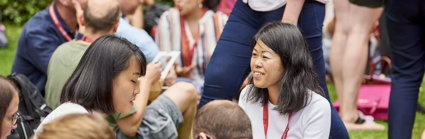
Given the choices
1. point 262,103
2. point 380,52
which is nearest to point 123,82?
point 262,103

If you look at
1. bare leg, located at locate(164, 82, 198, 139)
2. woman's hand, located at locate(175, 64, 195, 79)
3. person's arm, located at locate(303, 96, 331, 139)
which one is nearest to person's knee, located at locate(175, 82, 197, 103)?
bare leg, located at locate(164, 82, 198, 139)

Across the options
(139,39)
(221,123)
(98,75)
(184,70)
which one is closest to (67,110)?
(98,75)

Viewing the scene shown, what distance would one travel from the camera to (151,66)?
406 centimetres

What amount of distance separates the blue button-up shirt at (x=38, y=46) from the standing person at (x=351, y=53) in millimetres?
1902

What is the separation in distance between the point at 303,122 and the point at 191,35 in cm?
273

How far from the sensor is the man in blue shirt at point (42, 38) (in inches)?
182

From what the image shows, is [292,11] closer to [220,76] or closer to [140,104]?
[220,76]

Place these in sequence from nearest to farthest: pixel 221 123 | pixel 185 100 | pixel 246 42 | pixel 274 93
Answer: pixel 221 123 < pixel 274 93 < pixel 246 42 < pixel 185 100

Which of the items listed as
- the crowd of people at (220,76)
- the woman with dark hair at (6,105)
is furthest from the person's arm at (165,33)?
the woman with dark hair at (6,105)

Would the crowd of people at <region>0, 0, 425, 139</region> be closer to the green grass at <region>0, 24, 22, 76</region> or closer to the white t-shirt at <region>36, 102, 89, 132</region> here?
the white t-shirt at <region>36, 102, 89, 132</region>

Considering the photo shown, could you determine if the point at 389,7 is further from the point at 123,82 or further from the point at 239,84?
the point at 123,82

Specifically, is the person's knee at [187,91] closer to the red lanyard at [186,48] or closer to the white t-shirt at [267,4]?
the white t-shirt at [267,4]

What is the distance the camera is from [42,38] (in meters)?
4.66

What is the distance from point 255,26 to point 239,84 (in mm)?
312
